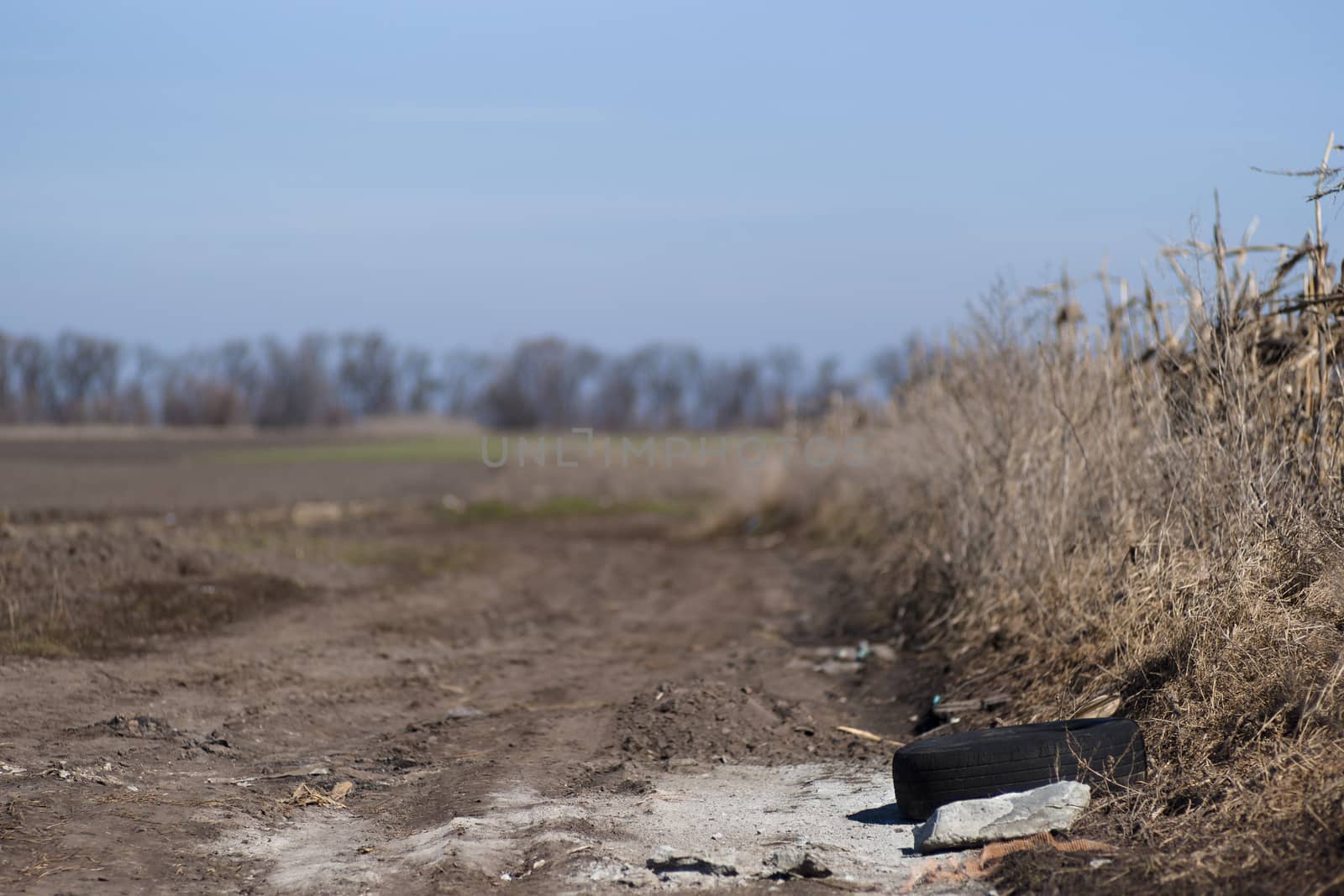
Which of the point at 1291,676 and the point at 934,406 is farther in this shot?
the point at 934,406

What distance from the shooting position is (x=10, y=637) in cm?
919

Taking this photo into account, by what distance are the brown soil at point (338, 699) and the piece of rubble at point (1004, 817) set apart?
5.06 feet

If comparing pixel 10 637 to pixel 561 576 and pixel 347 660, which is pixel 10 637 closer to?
pixel 347 660

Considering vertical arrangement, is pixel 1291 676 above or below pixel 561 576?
above

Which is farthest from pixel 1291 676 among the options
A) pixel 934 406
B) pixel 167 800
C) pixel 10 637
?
pixel 10 637

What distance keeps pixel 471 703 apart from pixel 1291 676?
5.58 m

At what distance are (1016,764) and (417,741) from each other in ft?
12.6

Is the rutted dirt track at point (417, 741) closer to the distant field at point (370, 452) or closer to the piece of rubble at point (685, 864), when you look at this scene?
the piece of rubble at point (685, 864)

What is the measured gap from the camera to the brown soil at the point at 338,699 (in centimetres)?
540

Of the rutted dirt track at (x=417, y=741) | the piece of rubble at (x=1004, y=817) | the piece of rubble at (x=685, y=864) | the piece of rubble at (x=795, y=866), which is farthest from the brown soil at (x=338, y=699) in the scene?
the piece of rubble at (x=1004, y=817)

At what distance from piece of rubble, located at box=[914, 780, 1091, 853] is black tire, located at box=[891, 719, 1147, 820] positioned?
28 centimetres

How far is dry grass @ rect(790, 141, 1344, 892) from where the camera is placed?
493 cm

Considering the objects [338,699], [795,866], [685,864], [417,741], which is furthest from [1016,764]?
[338,699]

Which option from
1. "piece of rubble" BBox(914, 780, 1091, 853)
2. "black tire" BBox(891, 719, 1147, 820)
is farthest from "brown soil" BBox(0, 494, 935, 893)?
"piece of rubble" BBox(914, 780, 1091, 853)
